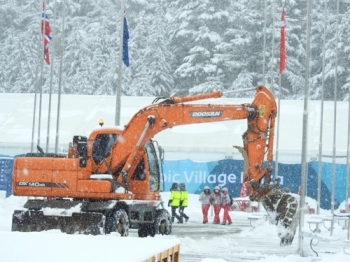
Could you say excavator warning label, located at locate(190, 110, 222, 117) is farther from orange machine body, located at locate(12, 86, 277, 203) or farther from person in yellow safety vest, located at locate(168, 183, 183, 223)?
person in yellow safety vest, located at locate(168, 183, 183, 223)

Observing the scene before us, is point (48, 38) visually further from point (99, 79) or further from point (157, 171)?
point (99, 79)

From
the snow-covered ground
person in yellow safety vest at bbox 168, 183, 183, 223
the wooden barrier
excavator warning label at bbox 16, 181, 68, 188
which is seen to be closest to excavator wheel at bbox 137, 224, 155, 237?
the snow-covered ground

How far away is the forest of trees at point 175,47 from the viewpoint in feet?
207

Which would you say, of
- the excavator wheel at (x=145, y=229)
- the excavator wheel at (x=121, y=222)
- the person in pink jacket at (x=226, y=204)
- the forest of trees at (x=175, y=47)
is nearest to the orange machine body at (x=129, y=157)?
the excavator wheel at (x=121, y=222)

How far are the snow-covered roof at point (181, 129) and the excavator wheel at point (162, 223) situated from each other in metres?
17.6

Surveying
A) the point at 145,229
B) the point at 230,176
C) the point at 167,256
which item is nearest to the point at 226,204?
the point at 230,176

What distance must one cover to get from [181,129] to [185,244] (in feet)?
77.3

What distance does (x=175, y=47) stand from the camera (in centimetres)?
7019

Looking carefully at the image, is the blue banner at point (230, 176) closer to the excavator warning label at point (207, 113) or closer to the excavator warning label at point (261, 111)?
the excavator warning label at point (207, 113)

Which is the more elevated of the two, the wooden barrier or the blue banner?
the blue banner

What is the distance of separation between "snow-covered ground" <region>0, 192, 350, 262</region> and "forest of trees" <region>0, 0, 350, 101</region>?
25.6 metres

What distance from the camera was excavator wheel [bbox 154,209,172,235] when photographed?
70.4 ft

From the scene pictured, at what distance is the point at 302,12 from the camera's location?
6588cm

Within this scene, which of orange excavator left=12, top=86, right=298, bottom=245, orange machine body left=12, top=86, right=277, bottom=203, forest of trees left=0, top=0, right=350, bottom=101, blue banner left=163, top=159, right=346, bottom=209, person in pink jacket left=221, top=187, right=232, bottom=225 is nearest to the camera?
orange excavator left=12, top=86, right=298, bottom=245
